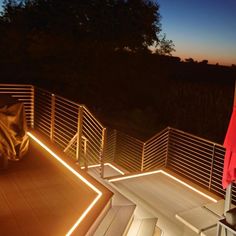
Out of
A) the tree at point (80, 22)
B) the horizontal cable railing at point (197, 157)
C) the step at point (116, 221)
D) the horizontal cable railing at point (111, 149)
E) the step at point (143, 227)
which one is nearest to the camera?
the step at point (116, 221)

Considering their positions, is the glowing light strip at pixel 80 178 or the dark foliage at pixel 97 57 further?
the dark foliage at pixel 97 57

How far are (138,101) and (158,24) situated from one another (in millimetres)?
5033

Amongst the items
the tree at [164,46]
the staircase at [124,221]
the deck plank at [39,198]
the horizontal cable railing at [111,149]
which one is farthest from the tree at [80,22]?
the staircase at [124,221]

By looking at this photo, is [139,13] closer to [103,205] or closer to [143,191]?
[143,191]

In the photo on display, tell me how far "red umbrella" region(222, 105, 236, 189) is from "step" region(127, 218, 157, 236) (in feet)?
4.00

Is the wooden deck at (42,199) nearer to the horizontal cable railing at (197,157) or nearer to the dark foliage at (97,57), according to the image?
the horizontal cable railing at (197,157)

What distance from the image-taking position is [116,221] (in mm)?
3744

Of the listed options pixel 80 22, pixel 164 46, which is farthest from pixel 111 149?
pixel 164 46

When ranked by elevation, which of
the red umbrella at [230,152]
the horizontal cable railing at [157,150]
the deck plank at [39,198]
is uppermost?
the red umbrella at [230,152]

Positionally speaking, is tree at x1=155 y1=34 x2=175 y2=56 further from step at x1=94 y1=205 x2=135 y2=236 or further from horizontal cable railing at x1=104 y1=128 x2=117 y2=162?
step at x1=94 y1=205 x2=135 y2=236

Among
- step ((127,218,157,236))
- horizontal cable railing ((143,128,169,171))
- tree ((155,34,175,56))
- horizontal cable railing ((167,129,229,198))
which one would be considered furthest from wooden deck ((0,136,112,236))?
tree ((155,34,175,56))

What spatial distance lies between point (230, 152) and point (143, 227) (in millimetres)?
1552

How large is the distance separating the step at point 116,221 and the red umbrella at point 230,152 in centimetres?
124

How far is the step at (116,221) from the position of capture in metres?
3.53
